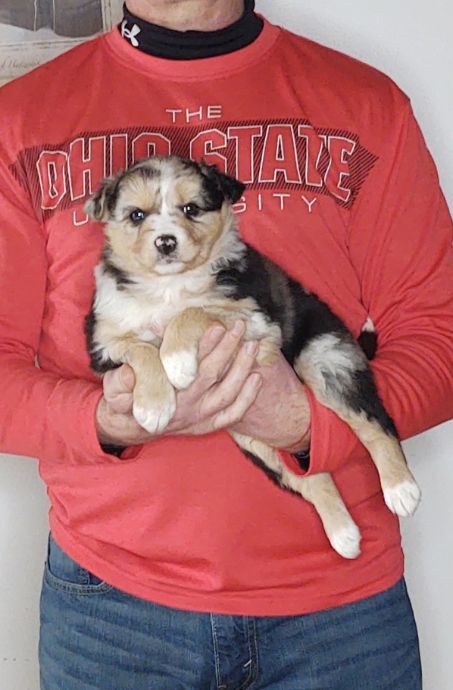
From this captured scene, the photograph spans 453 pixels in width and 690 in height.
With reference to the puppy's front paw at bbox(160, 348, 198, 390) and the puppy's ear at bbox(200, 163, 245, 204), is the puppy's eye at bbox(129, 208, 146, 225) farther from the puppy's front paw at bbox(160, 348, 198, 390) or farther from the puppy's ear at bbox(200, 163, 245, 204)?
the puppy's front paw at bbox(160, 348, 198, 390)

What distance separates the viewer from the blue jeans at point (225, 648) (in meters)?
1.42

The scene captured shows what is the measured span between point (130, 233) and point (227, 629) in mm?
556

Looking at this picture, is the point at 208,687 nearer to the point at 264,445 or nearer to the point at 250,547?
the point at 250,547

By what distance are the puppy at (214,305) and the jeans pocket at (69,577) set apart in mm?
282

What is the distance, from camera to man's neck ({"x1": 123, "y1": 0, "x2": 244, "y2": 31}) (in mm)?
1595

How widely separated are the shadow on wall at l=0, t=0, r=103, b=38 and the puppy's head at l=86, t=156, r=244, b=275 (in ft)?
Answer: 1.85

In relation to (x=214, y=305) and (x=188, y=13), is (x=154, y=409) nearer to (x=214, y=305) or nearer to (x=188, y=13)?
(x=214, y=305)

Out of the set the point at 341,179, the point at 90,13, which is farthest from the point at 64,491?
the point at 90,13

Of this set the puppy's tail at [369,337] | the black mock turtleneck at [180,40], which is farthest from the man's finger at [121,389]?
the black mock turtleneck at [180,40]

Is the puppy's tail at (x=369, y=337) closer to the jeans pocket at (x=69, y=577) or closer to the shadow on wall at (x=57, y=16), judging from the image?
the jeans pocket at (x=69, y=577)

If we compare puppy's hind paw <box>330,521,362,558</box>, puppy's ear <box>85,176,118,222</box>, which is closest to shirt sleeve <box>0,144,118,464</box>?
puppy's ear <box>85,176,118,222</box>

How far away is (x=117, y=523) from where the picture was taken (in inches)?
57.6

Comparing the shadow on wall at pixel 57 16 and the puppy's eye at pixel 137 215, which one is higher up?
the puppy's eye at pixel 137 215

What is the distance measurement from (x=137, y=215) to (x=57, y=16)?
2.07 ft
